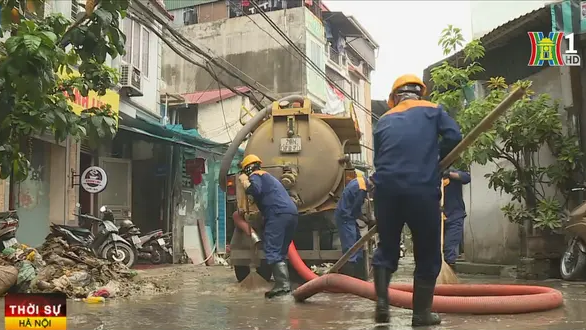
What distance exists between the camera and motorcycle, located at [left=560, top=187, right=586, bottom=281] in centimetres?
680

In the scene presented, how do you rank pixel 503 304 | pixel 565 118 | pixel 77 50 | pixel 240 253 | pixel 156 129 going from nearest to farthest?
pixel 77 50 → pixel 503 304 → pixel 240 253 → pixel 565 118 → pixel 156 129

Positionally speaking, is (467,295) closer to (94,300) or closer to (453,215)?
(453,215)

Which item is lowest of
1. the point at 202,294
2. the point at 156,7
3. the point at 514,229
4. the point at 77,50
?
the point at 202,294

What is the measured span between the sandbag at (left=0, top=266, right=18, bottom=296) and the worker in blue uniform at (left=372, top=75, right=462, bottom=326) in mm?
3950

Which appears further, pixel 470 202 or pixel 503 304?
pixel 470 202

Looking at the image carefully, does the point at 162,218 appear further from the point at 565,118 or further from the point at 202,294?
the point at 565,118

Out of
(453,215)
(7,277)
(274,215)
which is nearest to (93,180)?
(7,277)

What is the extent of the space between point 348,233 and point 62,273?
3.23m

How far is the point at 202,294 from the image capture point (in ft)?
21.5

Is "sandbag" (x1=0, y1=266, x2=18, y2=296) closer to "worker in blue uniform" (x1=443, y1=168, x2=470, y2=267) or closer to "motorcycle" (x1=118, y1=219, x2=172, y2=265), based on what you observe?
"worker in blue uniform" (x1=443, y1=168, x2=470, y2=267)

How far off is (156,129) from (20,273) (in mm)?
6345

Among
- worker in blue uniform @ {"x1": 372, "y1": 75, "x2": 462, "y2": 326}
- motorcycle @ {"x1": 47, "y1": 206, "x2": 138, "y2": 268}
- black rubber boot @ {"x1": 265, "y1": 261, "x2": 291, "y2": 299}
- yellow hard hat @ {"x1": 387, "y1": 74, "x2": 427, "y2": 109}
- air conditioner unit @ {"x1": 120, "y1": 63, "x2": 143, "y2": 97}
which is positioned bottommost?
black rubber boot @ {"x1": 265, "y1": 261, "x2": 291, "y2": 299}

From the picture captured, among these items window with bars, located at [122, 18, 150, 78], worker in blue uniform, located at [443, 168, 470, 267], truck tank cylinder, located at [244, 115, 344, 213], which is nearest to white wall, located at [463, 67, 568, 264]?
worker in blue uniform, located at [443, 168, 470, 267]

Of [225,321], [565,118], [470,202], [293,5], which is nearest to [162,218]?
[470,202]
